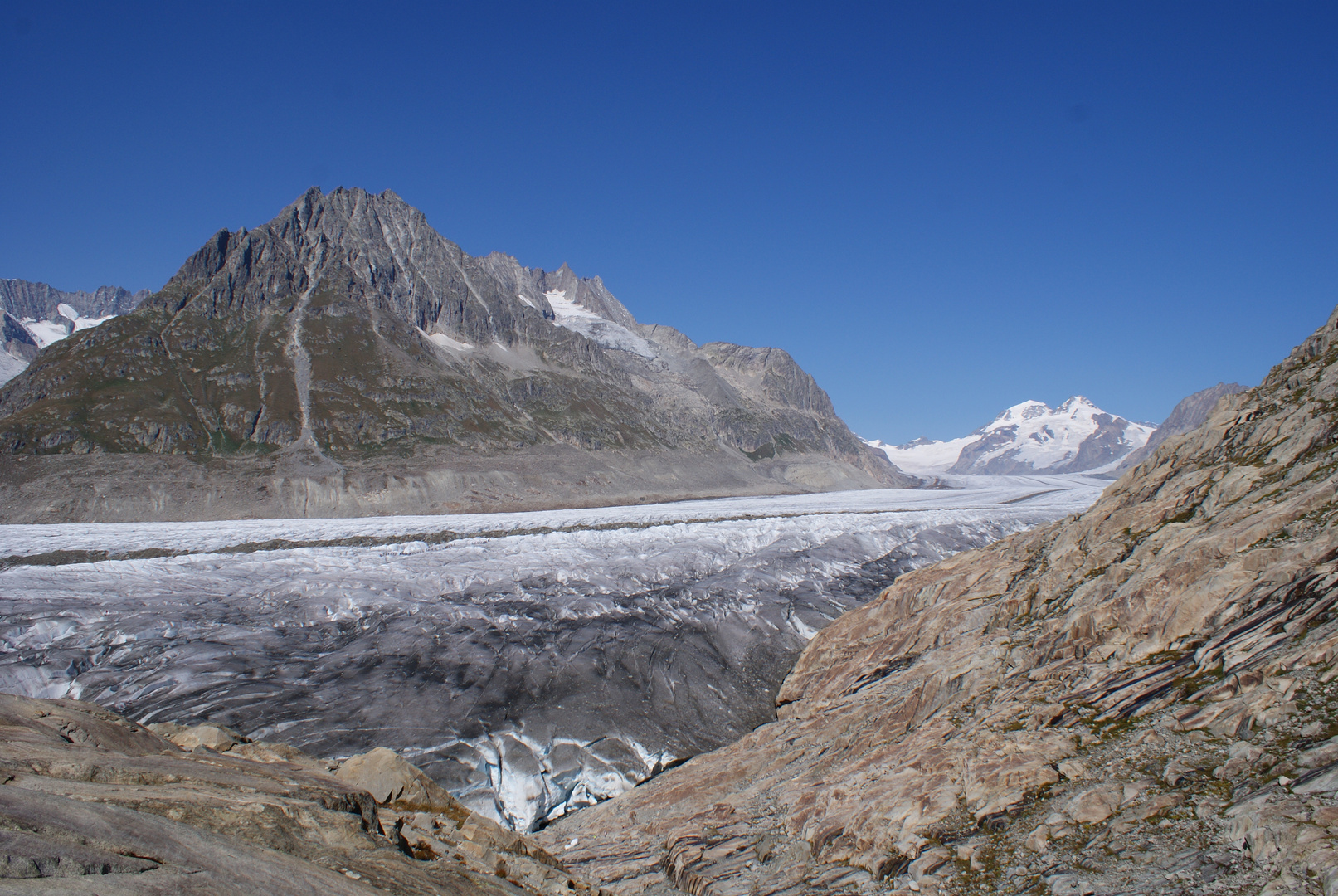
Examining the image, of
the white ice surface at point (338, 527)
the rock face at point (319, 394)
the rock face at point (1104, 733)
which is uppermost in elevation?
the rock face at point (319, 394)

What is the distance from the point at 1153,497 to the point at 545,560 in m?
36.2

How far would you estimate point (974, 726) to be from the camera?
15.0 meters

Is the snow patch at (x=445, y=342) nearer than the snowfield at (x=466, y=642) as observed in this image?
No

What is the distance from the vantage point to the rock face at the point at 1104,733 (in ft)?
31.5

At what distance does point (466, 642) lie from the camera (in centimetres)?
3350

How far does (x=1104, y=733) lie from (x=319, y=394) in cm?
15027

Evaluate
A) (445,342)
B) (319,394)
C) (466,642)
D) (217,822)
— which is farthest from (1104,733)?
(445,342)

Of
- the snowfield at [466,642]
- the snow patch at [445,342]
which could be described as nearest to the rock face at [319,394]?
the snow patch at [445,342]

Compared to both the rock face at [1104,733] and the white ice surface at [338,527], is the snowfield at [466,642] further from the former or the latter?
the rock face at [1104,733]

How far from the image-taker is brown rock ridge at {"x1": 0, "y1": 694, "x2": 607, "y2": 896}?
673 cm

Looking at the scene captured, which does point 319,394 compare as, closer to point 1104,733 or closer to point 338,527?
point 338,527

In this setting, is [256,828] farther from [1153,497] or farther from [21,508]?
[21,508]

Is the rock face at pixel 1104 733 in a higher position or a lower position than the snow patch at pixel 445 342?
lower

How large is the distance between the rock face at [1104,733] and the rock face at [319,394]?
335 ft
